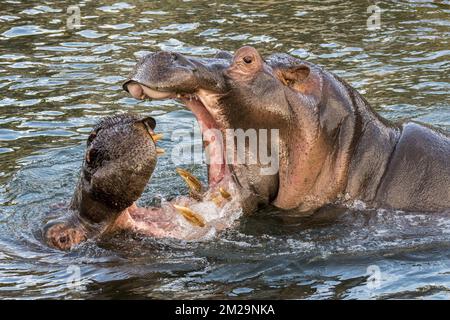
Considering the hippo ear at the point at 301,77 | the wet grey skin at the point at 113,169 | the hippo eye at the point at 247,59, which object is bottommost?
the wet grey skin at the point at 113,169

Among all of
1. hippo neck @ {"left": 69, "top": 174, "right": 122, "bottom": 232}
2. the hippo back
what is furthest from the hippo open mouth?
the hippo back

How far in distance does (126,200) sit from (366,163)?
5.51ft

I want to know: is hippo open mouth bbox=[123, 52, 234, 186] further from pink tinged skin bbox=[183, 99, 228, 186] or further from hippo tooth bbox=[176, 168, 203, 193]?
hippo tooth bbox=[176, 168, 203, 193]

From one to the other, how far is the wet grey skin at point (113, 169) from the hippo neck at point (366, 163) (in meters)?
1.45

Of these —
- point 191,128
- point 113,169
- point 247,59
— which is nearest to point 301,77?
point 247,59

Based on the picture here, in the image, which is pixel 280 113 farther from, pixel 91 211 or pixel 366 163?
pixel 91 211

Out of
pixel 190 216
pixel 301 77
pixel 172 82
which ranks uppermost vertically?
pixel 172 82

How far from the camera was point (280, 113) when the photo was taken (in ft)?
21.9

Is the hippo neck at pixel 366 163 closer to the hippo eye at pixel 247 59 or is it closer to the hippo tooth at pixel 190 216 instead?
the hippo eye at pixel 247 59

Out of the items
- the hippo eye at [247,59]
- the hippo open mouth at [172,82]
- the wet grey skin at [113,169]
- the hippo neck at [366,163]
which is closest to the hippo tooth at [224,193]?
the hippo open mouth at [172,82]

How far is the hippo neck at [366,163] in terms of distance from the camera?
6895 mm

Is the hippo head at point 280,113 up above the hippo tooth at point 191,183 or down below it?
above
